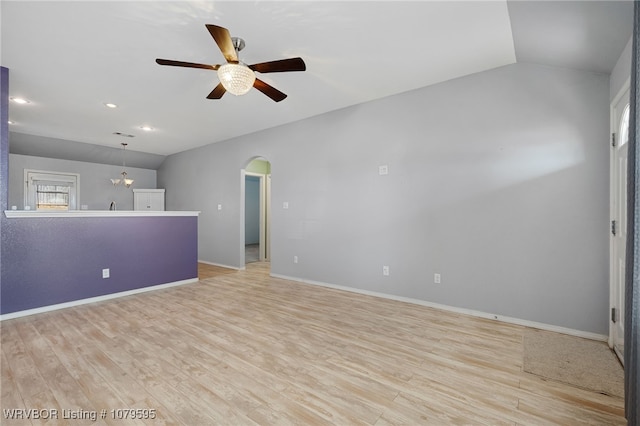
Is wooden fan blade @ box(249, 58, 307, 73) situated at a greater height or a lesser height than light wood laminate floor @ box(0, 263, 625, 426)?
greater

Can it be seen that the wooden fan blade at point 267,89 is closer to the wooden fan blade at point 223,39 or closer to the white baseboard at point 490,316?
the wooden fan blade at point 223,39

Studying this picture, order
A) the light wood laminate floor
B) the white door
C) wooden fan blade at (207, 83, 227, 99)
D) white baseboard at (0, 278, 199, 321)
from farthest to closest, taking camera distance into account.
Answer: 1. white baseboard at (0, 278, 199, 321)
2. wooden fan blade at (207, 83, 227, 99)
3. the white door
4. the light wood laminate floor

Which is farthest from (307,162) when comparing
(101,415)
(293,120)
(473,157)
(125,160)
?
(125,160)

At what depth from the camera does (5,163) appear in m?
3.10

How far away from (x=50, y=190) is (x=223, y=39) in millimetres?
7561

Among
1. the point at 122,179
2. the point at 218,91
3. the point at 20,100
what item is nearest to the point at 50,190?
the point at 122,179

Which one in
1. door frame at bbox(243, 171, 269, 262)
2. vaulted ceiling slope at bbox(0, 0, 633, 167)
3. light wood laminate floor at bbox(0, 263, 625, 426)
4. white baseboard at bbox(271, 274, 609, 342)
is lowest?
light wood laminate floor at bbox(0, 263, 625, 426)

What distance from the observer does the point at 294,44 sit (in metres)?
2.68

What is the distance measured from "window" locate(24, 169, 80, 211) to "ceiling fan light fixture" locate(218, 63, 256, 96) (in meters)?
6.57

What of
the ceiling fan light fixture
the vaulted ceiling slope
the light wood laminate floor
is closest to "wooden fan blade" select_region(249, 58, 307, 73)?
the ceiling fan light fixture

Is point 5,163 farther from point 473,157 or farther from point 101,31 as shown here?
point 473,157

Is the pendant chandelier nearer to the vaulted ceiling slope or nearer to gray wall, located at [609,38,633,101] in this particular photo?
the vaulted ceiling slope

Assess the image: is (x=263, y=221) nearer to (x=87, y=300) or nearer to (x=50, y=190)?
(x=87, y=300)

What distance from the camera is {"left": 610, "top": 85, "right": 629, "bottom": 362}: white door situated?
2279mm
